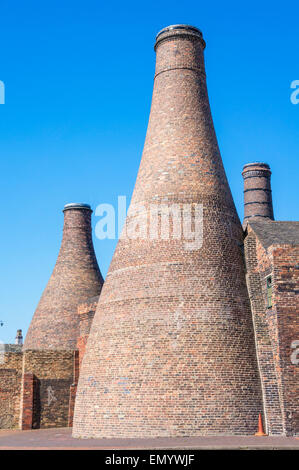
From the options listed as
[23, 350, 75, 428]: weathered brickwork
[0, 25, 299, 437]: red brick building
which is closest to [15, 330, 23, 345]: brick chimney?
[23, 350, 75, 428]: weathered brickwork

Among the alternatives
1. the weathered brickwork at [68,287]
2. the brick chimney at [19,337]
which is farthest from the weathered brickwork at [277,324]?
the brick chimney at [19,337]

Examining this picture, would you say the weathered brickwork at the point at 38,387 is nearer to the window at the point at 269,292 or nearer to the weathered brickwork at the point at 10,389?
the weathered brickwork at the point at 10,389

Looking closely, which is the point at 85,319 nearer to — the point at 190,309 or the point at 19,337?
the point at 190,309

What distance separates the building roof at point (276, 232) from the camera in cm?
1730

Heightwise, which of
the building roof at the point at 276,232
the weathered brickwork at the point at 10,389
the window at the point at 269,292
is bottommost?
the weathered brickwork at the point at 10,389

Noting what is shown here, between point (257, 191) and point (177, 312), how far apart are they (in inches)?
680

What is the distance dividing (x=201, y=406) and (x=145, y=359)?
1876mm

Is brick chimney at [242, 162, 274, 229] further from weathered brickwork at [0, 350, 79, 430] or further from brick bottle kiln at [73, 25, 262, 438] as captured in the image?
weathered brickwork at [0, 350, 79, 430]

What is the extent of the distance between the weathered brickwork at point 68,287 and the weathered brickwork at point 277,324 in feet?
38.8

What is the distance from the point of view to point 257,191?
31812 mm

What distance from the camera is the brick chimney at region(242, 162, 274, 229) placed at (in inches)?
1240

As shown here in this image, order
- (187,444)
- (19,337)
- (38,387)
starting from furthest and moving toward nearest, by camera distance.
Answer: (19,337), (38,387), (187,444)

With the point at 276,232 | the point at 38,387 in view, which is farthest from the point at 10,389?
the point at 276,232

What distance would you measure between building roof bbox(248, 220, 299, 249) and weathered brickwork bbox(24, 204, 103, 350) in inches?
448
